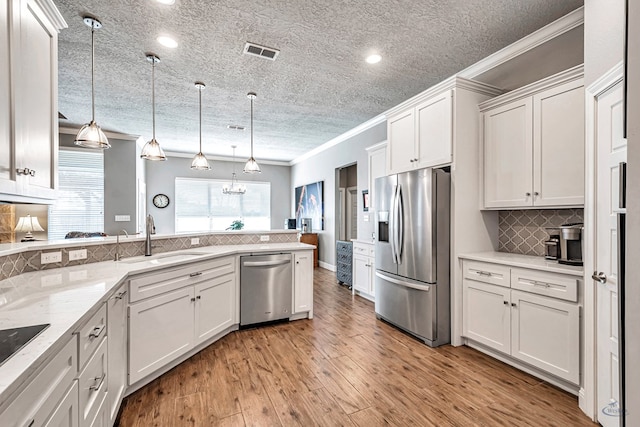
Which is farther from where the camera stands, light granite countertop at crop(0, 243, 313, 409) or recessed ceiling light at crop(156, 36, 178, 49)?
recessed ceiling light at crop(156, 36, 178, 49)

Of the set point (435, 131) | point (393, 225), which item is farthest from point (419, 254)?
point (435, 131)

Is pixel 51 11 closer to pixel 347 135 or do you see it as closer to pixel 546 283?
pixel 546 283

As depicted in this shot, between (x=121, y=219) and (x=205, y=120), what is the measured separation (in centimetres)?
265

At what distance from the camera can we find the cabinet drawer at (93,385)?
121 centimetres

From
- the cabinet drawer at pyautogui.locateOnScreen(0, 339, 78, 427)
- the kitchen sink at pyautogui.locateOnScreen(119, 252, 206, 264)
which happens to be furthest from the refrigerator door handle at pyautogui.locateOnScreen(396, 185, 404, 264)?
the cabinet drawer at pyautogui.locateOnScreen(0, 339, 78, 427)

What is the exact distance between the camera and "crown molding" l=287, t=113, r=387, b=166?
16.4 feet

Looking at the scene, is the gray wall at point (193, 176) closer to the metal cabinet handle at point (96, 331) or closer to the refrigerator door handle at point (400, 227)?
the refrigerator door handle at point (400, 227)

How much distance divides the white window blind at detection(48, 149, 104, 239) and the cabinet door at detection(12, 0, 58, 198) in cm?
467

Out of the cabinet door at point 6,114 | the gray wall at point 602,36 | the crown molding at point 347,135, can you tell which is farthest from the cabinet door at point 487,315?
the cabinet door at point 6,114

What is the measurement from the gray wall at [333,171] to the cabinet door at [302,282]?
1939 millimetres

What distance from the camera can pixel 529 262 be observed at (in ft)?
8.00

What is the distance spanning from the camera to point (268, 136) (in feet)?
20.3

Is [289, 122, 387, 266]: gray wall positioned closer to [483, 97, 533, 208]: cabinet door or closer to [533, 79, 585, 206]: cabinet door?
[483, 97, 533, 208]: cabinet door

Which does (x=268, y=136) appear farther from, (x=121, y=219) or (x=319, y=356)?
(x=319, y=356)
